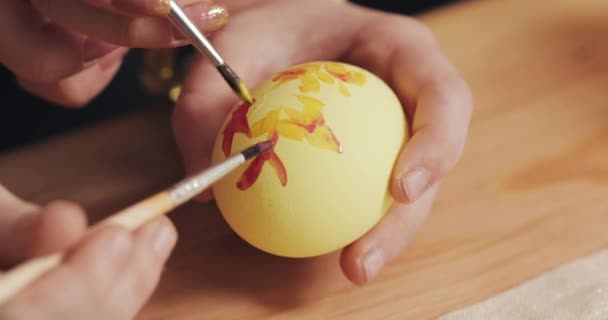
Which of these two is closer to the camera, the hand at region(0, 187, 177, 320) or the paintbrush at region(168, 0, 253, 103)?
the hand at region(0, 187, 177, 320)

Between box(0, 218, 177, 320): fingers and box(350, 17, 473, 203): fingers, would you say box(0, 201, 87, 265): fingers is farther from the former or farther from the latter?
box(350, 17, 473, 203): fingers

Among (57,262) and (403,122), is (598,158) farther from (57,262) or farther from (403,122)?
(57,262)

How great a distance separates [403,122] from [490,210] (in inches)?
7.0

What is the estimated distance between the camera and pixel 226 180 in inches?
23.4

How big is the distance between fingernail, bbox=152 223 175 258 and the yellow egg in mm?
117

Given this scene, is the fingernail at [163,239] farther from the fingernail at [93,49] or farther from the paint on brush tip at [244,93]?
the fingernail at [93,49]

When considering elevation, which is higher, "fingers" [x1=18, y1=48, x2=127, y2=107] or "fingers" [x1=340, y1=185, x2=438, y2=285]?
"fingers" [x1=18, y1=48, x2=127, y2=107]

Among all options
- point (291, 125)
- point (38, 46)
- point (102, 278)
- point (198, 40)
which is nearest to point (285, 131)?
point (291, 125)

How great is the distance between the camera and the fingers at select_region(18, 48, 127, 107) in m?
0.82

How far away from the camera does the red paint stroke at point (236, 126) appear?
1.97 feet

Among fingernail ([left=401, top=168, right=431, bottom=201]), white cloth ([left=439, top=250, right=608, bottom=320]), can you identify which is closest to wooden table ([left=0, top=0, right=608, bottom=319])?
white cloth ([left=439, top=250, right=608, bottom=320])

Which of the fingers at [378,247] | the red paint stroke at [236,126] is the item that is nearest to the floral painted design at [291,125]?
the red paint stroke at [236,126]

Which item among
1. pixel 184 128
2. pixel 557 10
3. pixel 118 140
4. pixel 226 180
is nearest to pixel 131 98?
pixel 118 140

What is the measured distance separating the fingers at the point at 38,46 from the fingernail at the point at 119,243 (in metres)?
0.37
